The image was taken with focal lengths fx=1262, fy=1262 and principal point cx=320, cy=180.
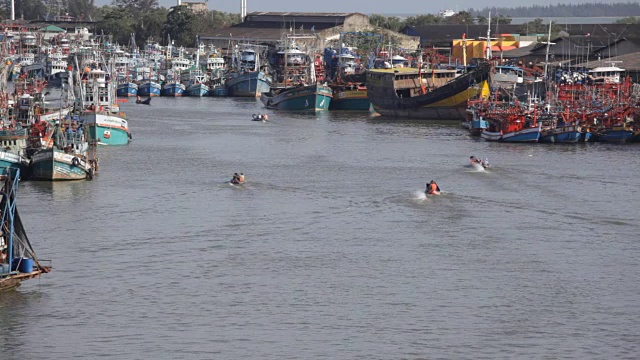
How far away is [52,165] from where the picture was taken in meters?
47.8

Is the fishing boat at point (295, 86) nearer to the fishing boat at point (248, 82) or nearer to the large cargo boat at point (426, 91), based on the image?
the fishing boat at point (248, 82)

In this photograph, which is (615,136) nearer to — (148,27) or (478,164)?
(478,164)

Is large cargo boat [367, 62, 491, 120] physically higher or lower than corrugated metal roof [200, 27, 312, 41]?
lower

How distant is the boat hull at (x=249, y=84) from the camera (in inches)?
4328

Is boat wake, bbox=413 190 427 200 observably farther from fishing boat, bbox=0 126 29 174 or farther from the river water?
fishing boat, bbox=0 126 29 174

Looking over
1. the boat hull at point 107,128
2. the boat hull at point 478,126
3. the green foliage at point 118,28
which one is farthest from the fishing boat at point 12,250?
the green foliage at point 118,28

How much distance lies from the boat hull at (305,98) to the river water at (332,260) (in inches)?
1278

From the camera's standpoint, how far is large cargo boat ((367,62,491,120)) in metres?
80.8

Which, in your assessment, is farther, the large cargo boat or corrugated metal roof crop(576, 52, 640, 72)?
corrugated metal roof crop(576, 52, 640, 72)

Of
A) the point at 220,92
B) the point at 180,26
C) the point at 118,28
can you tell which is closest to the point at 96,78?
the point at 220,92

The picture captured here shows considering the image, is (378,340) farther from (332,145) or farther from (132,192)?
(332,145)

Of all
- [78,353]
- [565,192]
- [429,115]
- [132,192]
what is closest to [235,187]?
[132,192]

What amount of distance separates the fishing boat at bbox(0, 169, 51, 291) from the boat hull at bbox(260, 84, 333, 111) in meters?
60.9

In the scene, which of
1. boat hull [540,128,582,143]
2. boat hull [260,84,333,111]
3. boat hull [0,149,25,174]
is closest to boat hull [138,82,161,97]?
boat hull [260,84,333,111]
